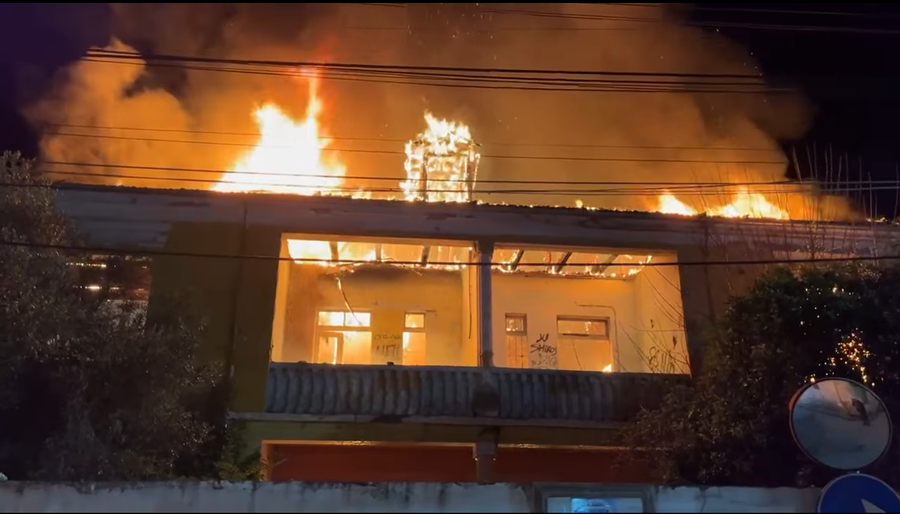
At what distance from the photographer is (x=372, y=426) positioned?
1312 cm

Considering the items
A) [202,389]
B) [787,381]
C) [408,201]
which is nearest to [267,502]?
[202,389]

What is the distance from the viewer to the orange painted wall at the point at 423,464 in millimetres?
15008

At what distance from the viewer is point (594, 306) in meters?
17.5

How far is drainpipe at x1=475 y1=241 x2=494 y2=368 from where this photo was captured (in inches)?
544

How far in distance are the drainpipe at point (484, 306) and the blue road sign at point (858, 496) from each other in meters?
7.75

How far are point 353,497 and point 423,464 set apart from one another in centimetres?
882

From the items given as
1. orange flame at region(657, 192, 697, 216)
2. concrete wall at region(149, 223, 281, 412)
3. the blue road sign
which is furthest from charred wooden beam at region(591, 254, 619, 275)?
the blue road sign

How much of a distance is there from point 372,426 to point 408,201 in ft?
13.8

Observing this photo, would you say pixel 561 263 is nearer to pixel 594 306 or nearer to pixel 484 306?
pixel 594 306

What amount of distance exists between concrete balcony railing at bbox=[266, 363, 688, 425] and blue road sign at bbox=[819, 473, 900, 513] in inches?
281

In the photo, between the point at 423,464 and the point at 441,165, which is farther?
the point at 441,165

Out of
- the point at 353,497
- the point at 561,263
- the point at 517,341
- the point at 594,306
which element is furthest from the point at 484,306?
the point at 353,497

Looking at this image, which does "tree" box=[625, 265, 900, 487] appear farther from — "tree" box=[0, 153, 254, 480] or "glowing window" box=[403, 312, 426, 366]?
"tree" box=[0, 153, 254, 480]

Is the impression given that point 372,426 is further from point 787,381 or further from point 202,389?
point 787,381
